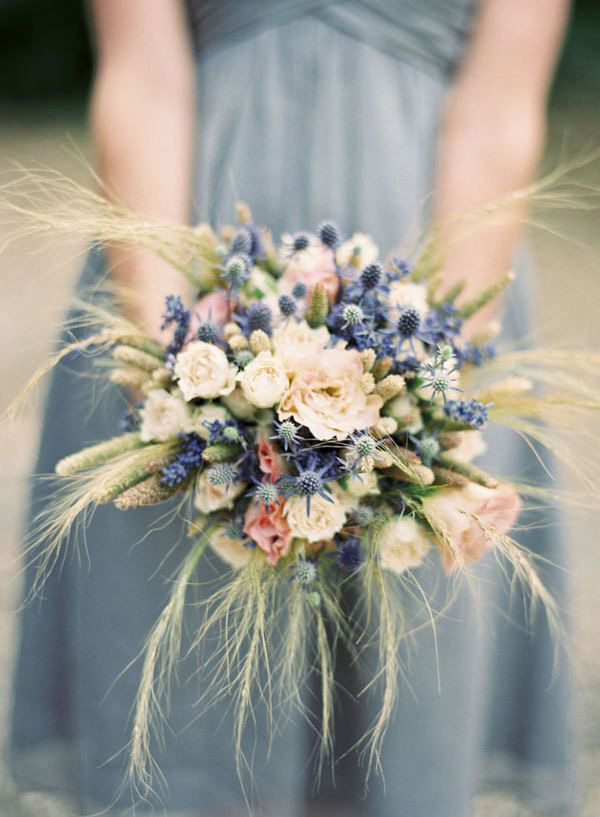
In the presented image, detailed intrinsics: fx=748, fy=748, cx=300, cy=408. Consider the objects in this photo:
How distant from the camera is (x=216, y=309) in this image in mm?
845

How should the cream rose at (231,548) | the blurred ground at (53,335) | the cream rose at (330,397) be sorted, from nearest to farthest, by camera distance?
the cream rose at (330,397)
the cream rose at (231,548)
the blurred ground at (53,335)

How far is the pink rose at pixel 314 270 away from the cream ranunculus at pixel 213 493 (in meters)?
0.24

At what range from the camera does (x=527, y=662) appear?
1.42 meters

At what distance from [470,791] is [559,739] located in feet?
1.13

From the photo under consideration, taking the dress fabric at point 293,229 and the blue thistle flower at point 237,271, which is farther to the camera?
the dress fabric at point 293,229

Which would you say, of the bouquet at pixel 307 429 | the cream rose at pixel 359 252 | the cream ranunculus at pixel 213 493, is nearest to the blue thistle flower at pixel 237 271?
the bouquet at pixel 307 429

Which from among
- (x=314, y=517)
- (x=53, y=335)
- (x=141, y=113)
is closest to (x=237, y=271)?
(x=314, y=517)

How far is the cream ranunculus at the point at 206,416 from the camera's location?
779mm

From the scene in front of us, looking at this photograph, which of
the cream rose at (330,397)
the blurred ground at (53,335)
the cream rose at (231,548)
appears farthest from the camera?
the blurred ground at (53,335)

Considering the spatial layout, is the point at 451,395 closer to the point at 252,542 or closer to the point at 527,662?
the point at 252,542

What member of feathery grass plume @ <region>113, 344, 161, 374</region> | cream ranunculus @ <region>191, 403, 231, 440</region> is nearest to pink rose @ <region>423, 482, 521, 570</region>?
cream ranunculus @ <region>191, 403, 231, 440</region>

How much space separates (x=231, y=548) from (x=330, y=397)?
0.73ft

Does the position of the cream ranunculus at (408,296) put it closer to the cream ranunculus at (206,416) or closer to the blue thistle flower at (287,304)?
the blue thistle flower at (287,304)

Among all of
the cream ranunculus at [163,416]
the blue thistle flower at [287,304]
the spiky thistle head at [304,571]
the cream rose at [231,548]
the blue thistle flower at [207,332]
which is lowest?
the spiky thistle head at [304,571]
